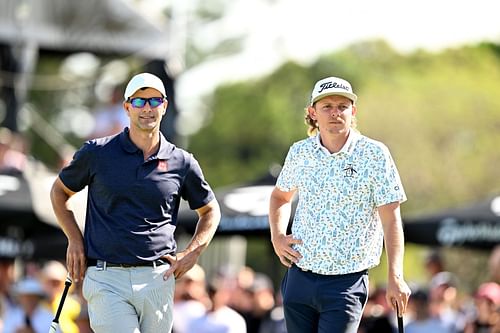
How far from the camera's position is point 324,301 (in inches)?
321

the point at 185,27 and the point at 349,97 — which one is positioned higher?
the point at 185,27

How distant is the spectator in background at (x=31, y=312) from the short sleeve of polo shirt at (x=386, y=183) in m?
5.86

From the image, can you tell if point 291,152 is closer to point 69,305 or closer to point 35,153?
point 69,305

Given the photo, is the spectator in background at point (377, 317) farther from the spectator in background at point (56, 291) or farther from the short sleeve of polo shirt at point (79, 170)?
the short sleeve of polo shirt at point (79, 170)

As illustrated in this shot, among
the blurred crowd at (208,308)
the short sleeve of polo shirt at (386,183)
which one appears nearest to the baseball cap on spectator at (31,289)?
the blurred crowd at (208,308)

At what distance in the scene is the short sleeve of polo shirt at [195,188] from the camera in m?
8.70

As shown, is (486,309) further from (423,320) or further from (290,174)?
(290,174)

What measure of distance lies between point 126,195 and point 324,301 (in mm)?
1480

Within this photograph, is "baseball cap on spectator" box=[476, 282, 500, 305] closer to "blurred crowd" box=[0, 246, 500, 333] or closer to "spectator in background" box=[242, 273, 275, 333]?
"blurred crowd" box=[0, 246, 500, 333]

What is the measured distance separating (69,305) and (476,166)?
38089 millimetres

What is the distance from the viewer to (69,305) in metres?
13.0

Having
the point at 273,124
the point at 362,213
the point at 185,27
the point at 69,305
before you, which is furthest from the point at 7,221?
the point at 273,124

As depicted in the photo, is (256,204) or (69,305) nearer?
(69,305)

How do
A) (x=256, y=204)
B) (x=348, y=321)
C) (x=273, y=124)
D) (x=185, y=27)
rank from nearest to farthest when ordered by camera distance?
1. (x=348, y=321)
2. (x=256, y=204)
3. (x=185, y=27)
4. (x=273, y=124)
